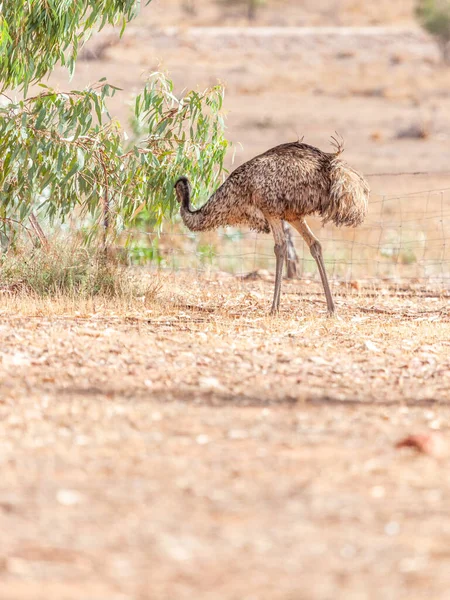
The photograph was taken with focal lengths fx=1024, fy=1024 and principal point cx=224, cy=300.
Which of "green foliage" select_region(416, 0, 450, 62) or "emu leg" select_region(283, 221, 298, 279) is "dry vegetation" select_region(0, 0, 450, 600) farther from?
"green foliage" select_region(416, 0, 450, 62)

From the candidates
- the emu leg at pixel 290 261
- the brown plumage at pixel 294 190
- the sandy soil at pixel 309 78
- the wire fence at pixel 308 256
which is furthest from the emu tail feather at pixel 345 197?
the sandy soil at pixel 309 78

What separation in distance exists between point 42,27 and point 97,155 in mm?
1334

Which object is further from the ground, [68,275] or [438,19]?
[438,19]

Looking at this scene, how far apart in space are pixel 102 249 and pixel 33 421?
498 centimetres

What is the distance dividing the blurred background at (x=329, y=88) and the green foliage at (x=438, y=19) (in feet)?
0.19

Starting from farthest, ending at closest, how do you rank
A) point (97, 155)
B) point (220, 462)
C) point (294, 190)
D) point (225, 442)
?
point (97, 155), point (294, 190), point (225, 442), point (220, 462)

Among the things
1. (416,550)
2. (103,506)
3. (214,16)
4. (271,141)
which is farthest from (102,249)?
(214,16)

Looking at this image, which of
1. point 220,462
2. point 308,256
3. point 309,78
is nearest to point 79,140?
point 220,462

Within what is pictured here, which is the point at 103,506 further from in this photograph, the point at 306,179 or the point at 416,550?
the point at 306,179

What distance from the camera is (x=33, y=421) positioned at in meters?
5.43

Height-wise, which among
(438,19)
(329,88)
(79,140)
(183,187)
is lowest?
(183,187)

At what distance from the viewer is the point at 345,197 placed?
29.3ft

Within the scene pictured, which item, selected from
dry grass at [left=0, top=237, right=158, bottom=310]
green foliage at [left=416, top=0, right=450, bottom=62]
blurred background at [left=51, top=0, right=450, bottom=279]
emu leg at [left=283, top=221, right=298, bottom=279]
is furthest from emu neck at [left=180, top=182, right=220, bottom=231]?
green foliage at [left=416, top=0, right=450, bottom=62]

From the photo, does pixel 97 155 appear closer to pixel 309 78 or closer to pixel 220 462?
pixel 220 462
